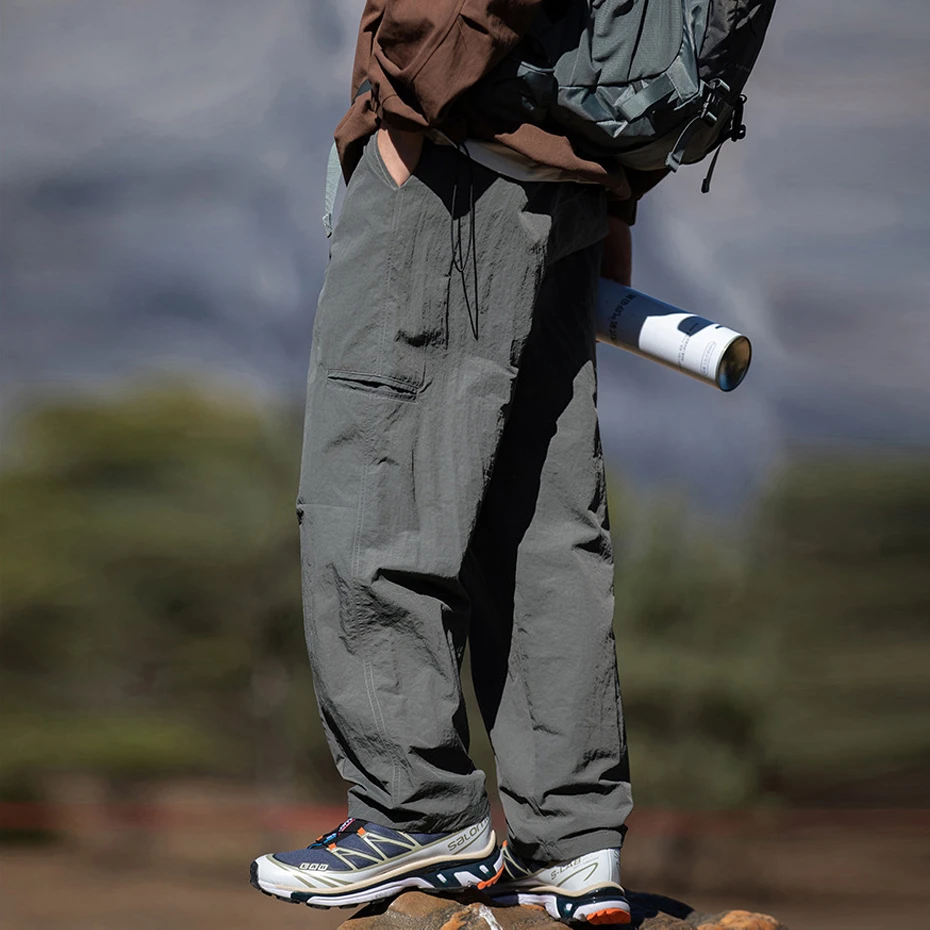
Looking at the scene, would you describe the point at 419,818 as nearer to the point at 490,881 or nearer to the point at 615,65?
the point at 490,881

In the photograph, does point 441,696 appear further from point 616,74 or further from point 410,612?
point 616,74

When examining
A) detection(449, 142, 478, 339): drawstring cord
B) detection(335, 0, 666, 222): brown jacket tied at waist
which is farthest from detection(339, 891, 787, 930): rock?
detection(335, 0, 666, 222): brown jacket tied at waist

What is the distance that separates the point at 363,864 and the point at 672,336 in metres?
0.64

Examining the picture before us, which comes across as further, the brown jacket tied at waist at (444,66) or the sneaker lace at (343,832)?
the sneaker lace at (343,832)

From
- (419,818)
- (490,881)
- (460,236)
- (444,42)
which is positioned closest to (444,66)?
(444,42)

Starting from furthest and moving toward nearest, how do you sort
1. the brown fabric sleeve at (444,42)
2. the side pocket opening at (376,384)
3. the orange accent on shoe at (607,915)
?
the orange accent on shoe at (607,915) → the side pocket opening at (376,384) → the brown fabric sleeve at (444,42)

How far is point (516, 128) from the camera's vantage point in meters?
1.25

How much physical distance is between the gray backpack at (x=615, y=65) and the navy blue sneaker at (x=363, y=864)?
0.72 metres

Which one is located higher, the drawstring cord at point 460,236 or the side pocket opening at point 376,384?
the drawstring cord at point 460,236

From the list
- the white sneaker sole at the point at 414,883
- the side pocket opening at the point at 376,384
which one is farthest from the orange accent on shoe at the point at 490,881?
the side pocket opening at the point at 376,384

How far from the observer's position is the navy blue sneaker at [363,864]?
1278 millimetres

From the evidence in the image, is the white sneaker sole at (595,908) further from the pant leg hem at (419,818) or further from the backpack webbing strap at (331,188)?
the backpack webbing strap at (331,188)

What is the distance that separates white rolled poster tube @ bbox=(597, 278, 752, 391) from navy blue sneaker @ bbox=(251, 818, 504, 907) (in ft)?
1.73

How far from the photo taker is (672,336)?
1.39m
